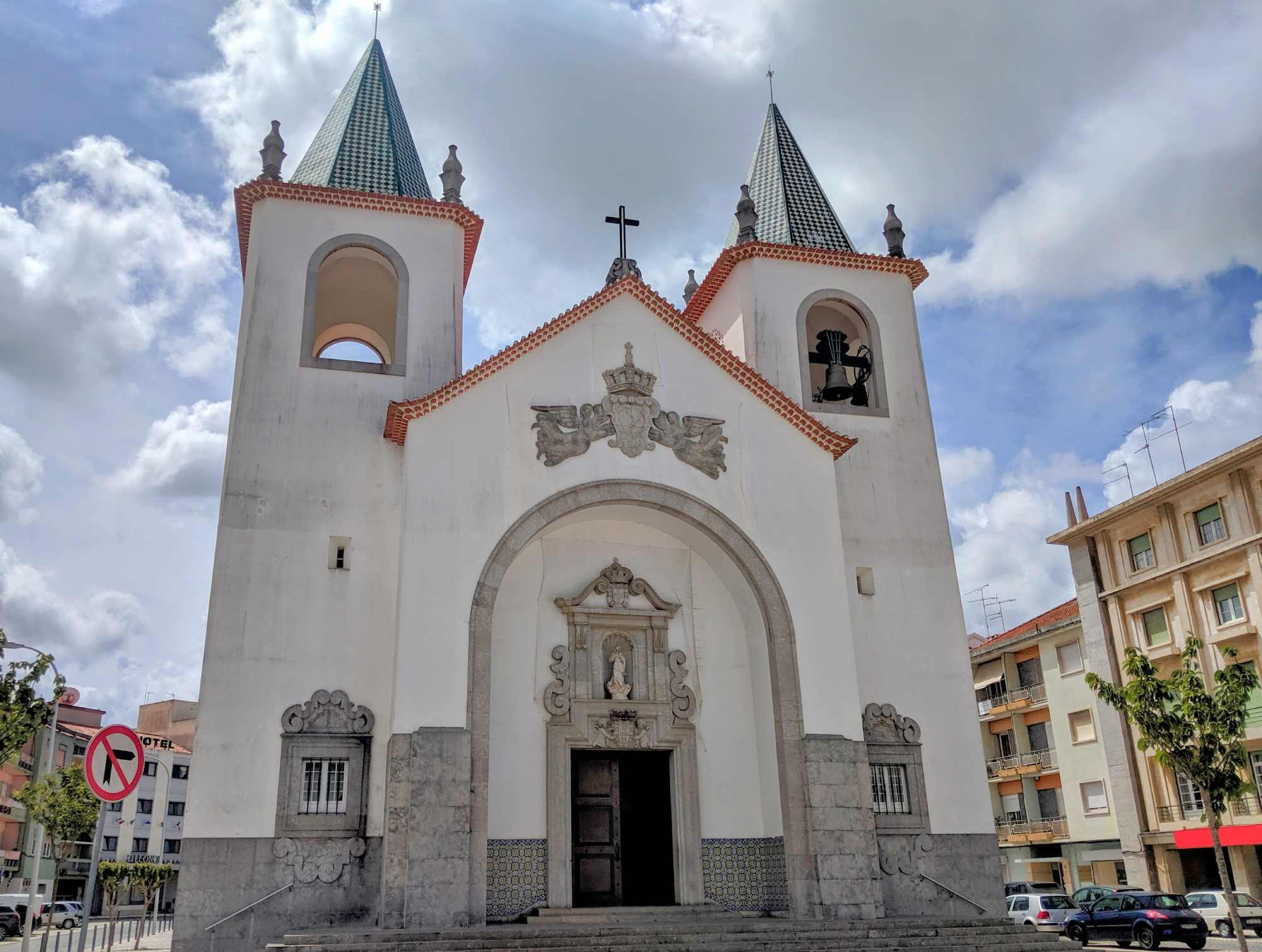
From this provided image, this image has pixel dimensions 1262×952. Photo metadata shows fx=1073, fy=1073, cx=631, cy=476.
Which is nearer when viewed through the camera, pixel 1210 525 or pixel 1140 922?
pixel 1140 922

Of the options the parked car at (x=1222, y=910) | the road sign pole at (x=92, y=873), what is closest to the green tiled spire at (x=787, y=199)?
the road sign pole at (x=92, y=873)

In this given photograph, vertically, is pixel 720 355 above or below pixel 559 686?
above

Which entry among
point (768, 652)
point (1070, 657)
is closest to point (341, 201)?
point (768, 652)

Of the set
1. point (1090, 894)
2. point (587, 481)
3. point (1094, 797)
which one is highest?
point (587, 481)

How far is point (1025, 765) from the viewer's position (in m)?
40.9

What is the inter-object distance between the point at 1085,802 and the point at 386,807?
30.9m

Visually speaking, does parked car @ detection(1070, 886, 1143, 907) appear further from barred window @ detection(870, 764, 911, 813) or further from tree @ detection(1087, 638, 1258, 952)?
barred window @ detection(870, 764, 911, 813)

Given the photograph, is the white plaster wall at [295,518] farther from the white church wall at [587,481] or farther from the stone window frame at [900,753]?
the stone window frame at [900,753]

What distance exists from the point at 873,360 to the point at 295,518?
1115cm

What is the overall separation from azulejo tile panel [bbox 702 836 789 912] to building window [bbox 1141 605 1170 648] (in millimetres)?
22351

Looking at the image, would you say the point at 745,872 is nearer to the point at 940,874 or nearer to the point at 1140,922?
the point at 940,874

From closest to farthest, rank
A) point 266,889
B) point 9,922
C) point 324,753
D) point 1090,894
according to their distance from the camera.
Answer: point 266,889 < point 324,753 < point 1090,894 < point 9,922

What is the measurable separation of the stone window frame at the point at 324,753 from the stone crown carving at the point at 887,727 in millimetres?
7950

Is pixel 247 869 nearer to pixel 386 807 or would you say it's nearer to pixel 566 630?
pixel 386 807
